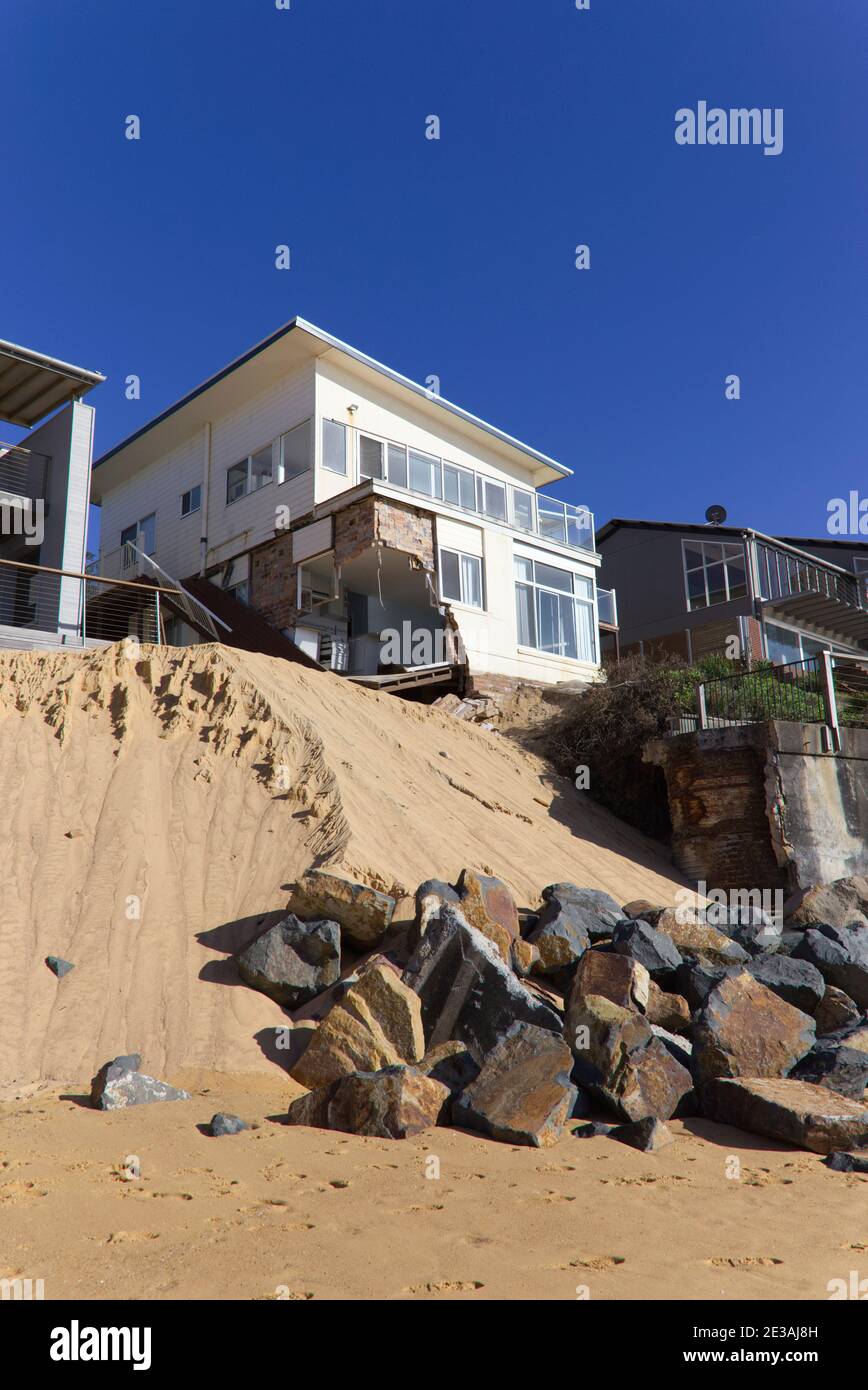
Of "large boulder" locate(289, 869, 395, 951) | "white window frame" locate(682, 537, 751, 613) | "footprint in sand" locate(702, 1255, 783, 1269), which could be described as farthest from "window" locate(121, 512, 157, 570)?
"footprint in sand" locate(702, 1255, 783, 1269)

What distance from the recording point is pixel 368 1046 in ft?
22.6

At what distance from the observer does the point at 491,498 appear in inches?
966

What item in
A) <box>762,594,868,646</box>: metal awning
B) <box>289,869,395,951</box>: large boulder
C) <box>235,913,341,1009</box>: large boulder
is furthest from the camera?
<box>762,594,868,646</box>: metal awning

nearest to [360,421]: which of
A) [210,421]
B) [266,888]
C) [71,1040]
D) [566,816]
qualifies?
[210,421]

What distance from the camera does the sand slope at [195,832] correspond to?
8.25m

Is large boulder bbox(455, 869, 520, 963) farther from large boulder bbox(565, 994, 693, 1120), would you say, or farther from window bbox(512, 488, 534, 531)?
window bbox(512, 488, 534, 531)

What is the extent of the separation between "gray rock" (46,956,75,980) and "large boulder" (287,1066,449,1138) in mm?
3290

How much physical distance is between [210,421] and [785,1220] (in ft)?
76.5

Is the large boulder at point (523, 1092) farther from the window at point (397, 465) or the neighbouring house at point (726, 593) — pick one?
the neighbouring house at point (726, 593)

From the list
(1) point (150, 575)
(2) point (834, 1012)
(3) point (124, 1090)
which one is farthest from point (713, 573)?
(3) point (124, 1090)

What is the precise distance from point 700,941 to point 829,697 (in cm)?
731

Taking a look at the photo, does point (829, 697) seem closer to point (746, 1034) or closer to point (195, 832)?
point (746, 1034)

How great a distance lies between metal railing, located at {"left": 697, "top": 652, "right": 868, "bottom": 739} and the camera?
1586 cm

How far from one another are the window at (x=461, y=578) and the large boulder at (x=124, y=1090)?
1565 centimetres
